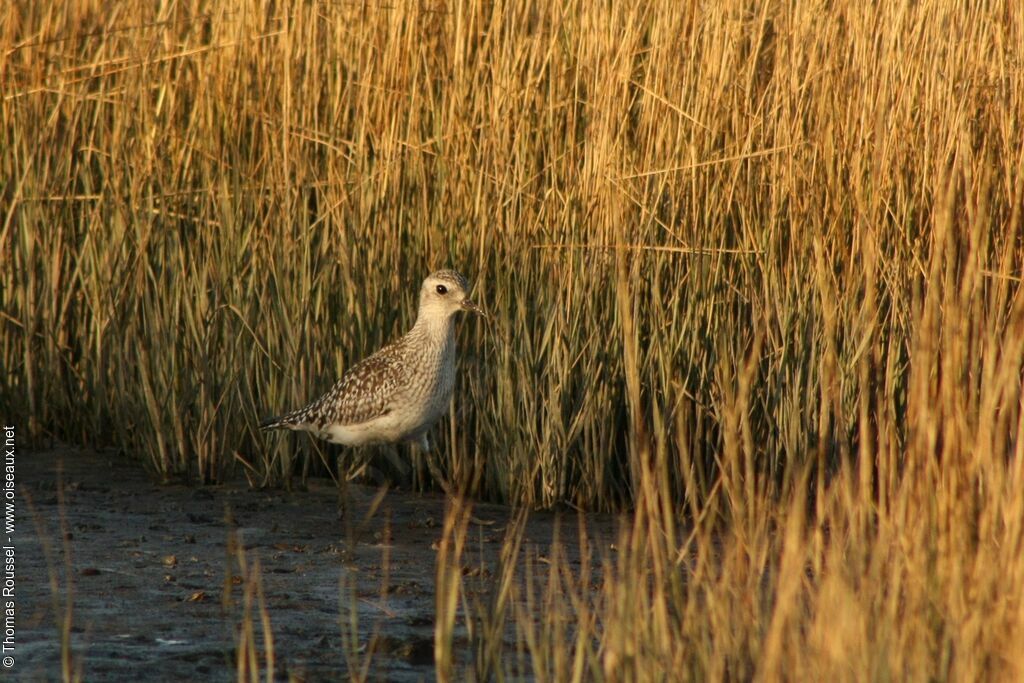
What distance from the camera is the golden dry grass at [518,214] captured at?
607 cm

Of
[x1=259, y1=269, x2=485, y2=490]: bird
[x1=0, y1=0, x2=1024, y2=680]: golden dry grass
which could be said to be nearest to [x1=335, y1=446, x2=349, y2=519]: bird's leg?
[x1=259, y1=269, x2=485, y2=490]: bird

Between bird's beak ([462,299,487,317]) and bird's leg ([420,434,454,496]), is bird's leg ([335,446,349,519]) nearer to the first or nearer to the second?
bird's leg ([420,434,454,496])

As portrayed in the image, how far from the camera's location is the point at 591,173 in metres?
6.21

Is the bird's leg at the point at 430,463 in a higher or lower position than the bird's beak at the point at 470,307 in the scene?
lower

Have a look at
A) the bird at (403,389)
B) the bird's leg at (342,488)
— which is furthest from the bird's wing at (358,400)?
the bird's leg at (342,488)

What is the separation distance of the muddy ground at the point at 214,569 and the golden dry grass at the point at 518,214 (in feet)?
0.72

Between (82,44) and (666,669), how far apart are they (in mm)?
5085

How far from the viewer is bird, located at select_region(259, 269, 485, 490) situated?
608 centimetres

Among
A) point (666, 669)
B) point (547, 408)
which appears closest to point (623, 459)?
point (547, 408)

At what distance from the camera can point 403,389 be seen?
239 inches

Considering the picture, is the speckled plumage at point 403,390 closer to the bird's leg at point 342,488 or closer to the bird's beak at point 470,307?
the bird's beak at point 470,307

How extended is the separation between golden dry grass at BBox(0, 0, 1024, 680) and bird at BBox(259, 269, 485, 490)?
252 millimetres

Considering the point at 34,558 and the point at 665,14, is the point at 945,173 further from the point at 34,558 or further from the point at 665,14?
the point at 34,558

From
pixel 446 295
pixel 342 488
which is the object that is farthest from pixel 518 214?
pixel 342 488
